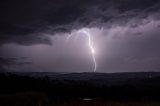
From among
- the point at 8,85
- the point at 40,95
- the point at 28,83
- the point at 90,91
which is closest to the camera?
the point at 40,95

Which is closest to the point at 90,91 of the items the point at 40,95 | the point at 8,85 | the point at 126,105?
the point at 8,85

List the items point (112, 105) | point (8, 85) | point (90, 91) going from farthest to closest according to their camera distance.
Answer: point (90, 91), point (8, 85), point (112, 105)

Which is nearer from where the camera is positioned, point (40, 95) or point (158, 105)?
point (40, 95)

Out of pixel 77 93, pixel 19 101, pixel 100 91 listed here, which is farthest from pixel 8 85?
pixel 19 101

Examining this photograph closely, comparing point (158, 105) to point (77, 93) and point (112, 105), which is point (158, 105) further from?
point (77, 93)

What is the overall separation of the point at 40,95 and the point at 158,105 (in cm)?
1050

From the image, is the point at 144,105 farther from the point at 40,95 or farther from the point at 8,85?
the point at 8,85

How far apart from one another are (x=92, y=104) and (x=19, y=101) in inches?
305

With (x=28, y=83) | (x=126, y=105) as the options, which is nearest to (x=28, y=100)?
(x=126, y=105)

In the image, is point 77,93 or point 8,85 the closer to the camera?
point 8,85

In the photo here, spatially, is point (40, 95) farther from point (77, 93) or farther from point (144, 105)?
point (77, 93)

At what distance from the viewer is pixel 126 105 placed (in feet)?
87.9

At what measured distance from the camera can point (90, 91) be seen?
71625 millimetres

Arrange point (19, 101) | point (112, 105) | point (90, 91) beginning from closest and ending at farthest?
point (19, 101)
point (112, 105)
point (90, 91)
